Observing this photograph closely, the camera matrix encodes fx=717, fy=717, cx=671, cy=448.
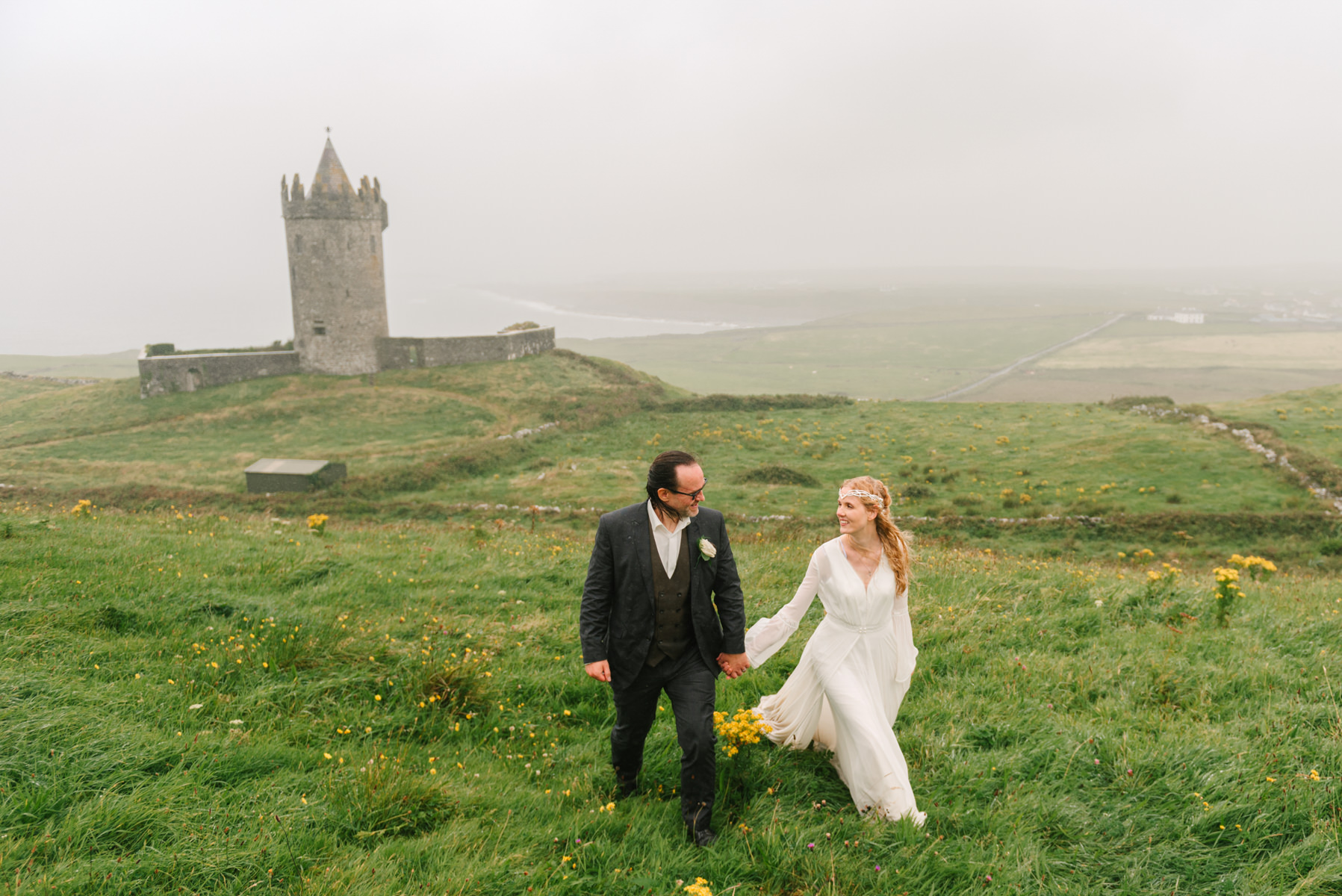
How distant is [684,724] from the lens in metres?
4.54

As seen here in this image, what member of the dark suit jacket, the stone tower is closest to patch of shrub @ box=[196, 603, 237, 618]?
the dark suit jacket

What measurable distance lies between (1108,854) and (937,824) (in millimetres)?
973

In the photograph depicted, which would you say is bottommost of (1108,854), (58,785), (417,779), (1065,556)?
(1065,556)

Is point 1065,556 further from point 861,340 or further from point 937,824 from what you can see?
point 861,340

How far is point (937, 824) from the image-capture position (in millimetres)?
4625

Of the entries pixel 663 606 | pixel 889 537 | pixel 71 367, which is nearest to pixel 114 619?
pixel 663 606

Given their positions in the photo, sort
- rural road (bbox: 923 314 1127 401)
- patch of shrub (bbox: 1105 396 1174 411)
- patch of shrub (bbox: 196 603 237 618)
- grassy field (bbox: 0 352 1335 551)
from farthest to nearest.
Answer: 1. rural road (bbox: 923 314 1127 401)
2. patch of shrub (bbox: 1105 396 1174 411)
3. grassy field (bbox: 0 352 1335 551)
4. patch of shrub (bbox: 196 603 237 618)

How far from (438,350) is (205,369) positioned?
12.3 m

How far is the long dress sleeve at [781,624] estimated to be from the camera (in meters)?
5.22

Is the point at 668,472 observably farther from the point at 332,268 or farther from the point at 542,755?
the point at 332,268

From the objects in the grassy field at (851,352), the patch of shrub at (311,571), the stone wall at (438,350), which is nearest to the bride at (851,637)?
the patch of shrub at (311,571)

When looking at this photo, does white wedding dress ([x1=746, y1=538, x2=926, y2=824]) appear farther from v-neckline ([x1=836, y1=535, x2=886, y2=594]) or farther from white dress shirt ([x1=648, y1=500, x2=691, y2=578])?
white dress shirt ([x1=648, y1=500, x2=691, y2=578])

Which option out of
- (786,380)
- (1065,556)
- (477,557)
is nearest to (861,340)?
(786,380)

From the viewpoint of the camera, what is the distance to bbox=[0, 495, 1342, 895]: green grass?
3984mm
